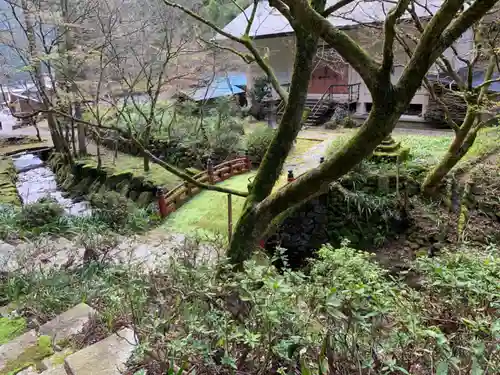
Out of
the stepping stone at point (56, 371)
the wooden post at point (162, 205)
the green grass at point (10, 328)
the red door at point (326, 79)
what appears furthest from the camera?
the red door at point (326, 79)

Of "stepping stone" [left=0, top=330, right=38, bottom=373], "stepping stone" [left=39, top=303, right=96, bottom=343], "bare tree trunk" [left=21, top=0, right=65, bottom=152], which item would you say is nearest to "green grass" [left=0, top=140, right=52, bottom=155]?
"bare tree trunk" [left=21, top=0, right=65, bottom=152]

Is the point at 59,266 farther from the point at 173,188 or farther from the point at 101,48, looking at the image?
the point at 101,48

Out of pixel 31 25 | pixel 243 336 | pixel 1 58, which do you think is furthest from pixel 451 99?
pixel 1 58

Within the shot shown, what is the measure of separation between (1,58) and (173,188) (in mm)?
8497

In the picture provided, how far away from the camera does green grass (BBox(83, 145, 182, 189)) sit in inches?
422

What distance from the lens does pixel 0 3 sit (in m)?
16.2

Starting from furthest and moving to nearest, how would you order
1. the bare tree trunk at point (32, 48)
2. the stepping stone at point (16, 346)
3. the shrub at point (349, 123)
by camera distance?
the shrub at point (349, 123) < the bare tree trunk at point (32, 48) < the stepping stone at point (16, 346)

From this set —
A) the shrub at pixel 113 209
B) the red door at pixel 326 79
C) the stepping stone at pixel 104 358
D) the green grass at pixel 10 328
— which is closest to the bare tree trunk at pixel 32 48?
the shrub at pixel 113 209

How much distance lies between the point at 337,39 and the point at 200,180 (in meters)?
8.38

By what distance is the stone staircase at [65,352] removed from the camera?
213 centimetres

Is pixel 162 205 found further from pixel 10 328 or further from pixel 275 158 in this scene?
pixel 275 158

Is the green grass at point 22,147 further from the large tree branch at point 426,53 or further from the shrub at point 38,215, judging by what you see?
the large tree branch at point 426,53

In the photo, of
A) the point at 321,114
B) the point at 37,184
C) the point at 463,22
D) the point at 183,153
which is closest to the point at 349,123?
the point at 321,114

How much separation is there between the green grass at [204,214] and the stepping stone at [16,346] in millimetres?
5098
